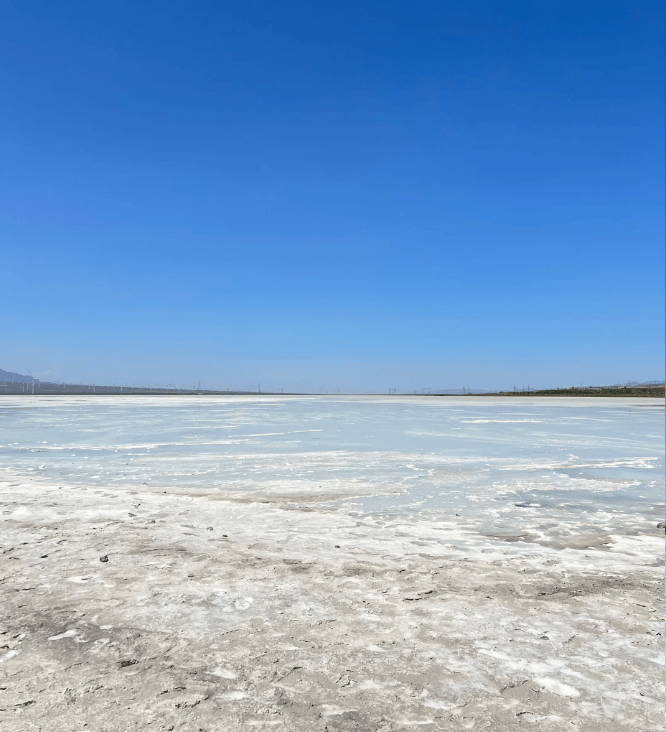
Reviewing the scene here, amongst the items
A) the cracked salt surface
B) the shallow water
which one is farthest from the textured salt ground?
the shallow water

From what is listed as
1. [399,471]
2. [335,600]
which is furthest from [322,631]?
[399,471]

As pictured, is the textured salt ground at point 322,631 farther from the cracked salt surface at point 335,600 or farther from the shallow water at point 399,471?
the shallow water at point 399,471

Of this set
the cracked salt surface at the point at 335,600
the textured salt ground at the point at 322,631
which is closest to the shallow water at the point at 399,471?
the cracked salt surface at the point at 335,600

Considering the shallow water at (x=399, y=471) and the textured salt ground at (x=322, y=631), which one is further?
the shallow water at (x=399, y=471)

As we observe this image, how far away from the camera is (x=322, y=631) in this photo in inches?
111

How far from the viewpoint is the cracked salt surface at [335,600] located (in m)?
2.20

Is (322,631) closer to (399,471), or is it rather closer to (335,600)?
(335,600)

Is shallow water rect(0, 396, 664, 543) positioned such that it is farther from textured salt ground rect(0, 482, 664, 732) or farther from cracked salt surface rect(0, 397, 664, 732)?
textured salt ground rect(0, 482, 664, 732)

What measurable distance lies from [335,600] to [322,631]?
0.43 metres

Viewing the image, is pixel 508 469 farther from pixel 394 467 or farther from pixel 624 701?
pixel 624 701

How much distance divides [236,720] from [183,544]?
8.23 feet

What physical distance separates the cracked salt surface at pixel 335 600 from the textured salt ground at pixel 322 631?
1 cm

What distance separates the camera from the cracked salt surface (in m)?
2.20

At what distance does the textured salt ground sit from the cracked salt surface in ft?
0.04
